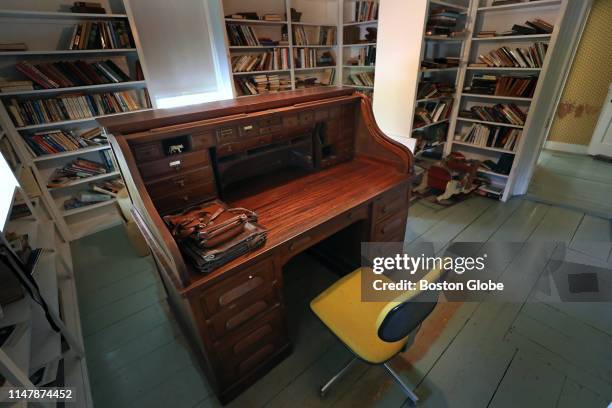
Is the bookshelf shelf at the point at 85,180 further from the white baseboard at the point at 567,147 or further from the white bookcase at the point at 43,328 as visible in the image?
the white baseboard at the point at 567,147

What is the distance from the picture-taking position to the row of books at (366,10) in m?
3.45

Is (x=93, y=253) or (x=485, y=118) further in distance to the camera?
(x=485, y=118)

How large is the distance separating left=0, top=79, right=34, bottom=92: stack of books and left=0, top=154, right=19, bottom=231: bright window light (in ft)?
2.07

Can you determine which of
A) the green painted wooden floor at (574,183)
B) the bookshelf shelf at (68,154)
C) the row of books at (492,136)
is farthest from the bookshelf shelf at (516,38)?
the bookshelf shelf at (68,154)

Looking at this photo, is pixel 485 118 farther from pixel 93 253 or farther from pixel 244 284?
pixel 93 253

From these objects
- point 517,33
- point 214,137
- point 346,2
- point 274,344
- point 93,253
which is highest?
point 346,2

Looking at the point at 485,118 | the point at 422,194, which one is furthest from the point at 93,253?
the point at 485,118

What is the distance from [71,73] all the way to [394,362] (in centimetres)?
323

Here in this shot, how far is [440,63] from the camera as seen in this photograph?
2.81 meters

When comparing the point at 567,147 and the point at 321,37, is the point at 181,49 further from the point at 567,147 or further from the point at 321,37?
the point at 567,147

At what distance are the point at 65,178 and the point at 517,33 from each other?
14.2 ft

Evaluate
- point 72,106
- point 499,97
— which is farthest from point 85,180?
point 499,97

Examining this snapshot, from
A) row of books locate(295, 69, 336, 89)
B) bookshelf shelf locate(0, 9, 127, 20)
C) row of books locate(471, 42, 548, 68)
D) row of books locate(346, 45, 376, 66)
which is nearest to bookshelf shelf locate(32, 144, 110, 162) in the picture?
bookshelf shelf locate(0, 9, 127, 20)

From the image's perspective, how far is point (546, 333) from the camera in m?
1.59
